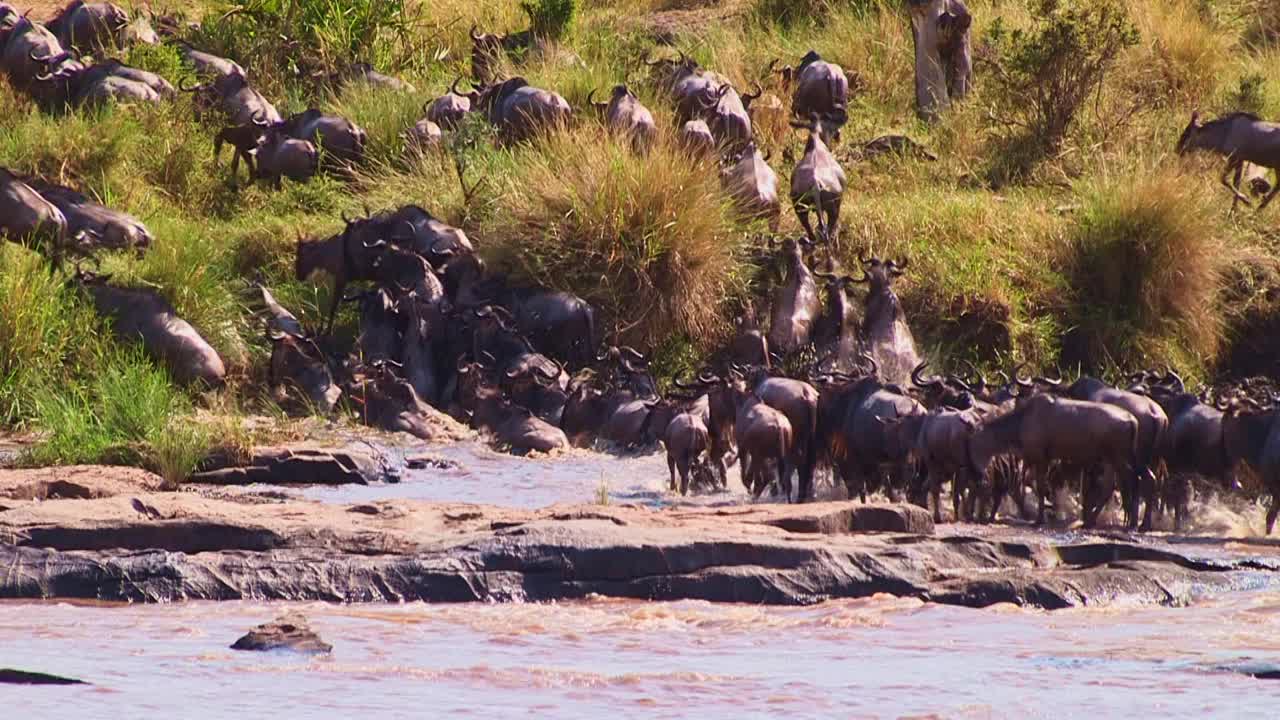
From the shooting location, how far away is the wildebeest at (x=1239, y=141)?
1545cm

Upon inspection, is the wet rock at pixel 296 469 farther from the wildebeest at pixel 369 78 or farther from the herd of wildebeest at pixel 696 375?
the wildebeest at pixel 369 78

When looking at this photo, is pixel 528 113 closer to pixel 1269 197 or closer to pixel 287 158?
pixel 287 158

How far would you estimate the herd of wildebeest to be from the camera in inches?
364

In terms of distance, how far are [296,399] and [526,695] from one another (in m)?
7.09

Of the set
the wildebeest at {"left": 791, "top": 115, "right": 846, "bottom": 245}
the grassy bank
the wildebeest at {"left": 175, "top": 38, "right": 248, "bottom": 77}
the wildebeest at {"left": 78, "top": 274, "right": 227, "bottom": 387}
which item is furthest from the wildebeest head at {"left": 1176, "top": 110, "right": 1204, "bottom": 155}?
the wildebeest at {"left": 78, "top": 274, "right": 227, "bottom": 387}

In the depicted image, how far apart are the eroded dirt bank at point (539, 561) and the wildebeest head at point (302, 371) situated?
4175 mm

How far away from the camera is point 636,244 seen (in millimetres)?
13203

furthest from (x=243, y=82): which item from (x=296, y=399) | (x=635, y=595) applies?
(x=635, y=595)

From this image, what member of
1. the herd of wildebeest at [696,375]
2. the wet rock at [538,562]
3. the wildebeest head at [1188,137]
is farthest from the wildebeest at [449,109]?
the wet rock at [538,562]

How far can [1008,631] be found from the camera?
656 cm

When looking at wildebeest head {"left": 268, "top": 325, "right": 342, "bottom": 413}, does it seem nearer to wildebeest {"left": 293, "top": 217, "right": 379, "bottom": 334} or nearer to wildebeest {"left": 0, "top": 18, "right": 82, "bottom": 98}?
wildebeest {"left": 293, "top": 217, "right": 379, "bottom": 334}

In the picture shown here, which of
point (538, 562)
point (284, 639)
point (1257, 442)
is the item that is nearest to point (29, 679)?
point (284, 639)

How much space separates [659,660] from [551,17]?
1470 centimetres

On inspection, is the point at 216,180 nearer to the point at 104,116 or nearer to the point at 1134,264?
the point at 104,116
